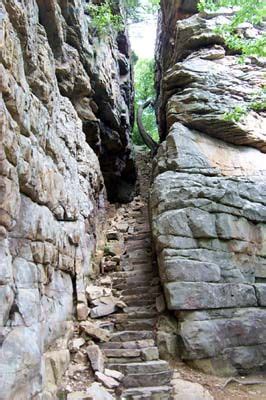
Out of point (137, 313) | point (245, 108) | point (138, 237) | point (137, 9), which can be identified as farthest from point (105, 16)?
point (137, 313)

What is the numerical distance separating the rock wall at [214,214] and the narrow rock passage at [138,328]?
2.60 feet

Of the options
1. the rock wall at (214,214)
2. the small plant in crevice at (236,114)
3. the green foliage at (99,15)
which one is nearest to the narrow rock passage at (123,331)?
the rock wall at (214,214)

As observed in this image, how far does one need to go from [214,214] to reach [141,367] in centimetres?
376

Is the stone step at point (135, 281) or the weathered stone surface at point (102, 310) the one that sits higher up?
the stone step at point (135, 281)

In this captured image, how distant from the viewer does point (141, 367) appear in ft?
18.7

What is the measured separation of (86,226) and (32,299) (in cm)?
424

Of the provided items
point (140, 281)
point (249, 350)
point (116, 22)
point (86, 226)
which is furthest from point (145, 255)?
point (116, 22)

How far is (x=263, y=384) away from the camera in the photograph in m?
6.21

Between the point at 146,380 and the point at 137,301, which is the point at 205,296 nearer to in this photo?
the point at 137,301

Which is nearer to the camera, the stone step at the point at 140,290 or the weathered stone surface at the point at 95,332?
the weathered stone surface at the point at 95,332

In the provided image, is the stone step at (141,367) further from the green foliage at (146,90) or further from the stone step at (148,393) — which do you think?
the green foliage at (146,90)

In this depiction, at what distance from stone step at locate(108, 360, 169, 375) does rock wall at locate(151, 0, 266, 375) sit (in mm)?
857

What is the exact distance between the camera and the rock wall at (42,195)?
3.69 meters

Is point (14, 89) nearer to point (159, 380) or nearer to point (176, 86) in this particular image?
point (159, 380)
